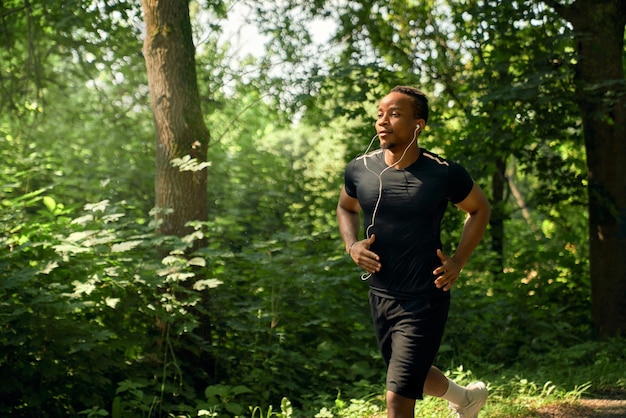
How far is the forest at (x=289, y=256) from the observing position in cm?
649

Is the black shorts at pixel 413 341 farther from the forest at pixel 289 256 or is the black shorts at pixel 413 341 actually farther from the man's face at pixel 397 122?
the forest at pixel 289 256

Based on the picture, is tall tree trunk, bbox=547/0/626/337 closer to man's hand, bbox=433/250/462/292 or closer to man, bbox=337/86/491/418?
man, bbox=337/86/491/418

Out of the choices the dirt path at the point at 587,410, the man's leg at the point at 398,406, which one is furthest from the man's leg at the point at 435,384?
the dirt path at the point at 587,410

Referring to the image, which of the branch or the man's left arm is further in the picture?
the branch

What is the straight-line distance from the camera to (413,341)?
12.7 feet

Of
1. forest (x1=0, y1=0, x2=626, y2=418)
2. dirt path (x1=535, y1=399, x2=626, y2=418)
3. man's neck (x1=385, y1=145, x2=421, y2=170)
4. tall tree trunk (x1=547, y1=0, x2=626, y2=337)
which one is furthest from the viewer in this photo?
tall tree trunk (x1=547, y1=0, x2=626, y2=337)

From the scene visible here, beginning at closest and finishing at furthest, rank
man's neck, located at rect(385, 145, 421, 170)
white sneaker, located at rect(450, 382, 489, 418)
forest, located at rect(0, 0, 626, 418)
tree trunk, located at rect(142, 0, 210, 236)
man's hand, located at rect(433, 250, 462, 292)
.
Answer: man's hand, located at rect(433, 250, 462, 292)
man's neck, located at rect(385, 145, 421, 170)
white sneaker, located at rect(450, 382, 489, 418)
forest, located at rect(0, 0, 626, 418)
tree trunk, located at rect(142, 0, 210, 236)

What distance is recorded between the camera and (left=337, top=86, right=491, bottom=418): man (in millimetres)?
3881

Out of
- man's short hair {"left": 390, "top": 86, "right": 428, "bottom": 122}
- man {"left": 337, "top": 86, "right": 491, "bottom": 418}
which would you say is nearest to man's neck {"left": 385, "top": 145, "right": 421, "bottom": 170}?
man {"left": 337, "top": 86, "right": 491, "bottom": 418}

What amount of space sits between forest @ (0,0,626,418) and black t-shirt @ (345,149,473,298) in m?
2.04

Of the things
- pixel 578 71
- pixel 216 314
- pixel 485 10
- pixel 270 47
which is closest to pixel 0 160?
pixel 270 47

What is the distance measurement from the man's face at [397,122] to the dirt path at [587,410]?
108 inches

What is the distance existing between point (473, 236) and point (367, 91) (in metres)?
5.66

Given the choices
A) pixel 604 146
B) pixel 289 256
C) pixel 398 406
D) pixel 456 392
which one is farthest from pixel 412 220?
pixel 604 146
